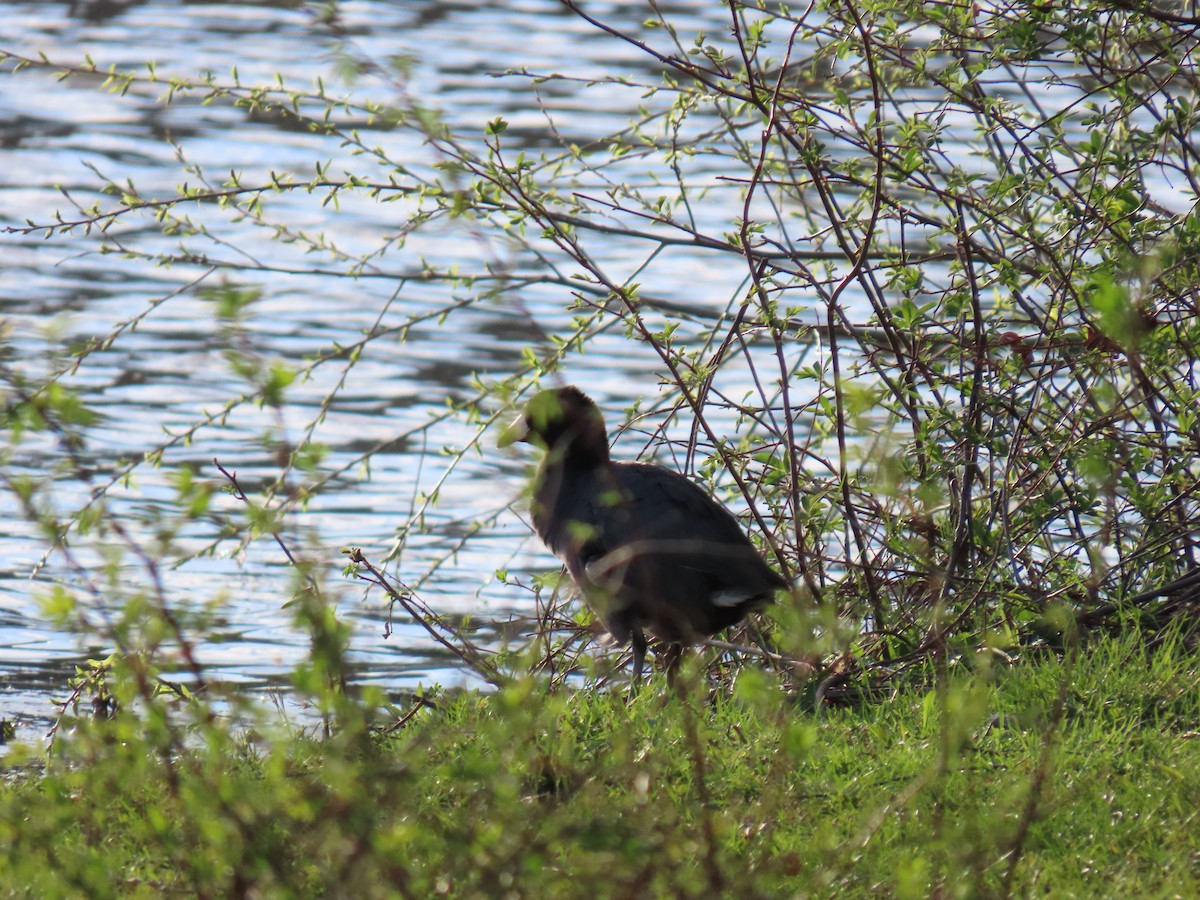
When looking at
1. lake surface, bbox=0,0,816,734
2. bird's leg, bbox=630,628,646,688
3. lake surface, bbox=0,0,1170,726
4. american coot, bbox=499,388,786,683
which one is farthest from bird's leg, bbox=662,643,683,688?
lake surface, bbox=0,0,1170,726

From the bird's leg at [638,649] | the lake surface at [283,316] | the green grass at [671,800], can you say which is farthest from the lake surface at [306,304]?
the bird's leg at [638,649]

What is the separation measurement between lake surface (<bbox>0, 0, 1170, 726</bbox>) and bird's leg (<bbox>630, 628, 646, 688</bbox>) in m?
0.76

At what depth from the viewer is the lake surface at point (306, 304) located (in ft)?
25.6

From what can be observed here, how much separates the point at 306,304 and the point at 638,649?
729 cm

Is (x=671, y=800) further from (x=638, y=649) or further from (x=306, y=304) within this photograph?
(x=306, y=304)

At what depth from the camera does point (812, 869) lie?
402 cm

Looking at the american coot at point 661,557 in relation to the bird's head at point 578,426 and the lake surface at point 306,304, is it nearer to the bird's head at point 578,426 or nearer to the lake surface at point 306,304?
the bird's head at point 578,426

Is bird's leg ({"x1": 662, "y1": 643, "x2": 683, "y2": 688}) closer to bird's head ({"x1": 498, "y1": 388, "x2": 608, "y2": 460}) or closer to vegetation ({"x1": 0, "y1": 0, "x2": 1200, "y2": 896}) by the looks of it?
vegetation ({"x1": 0, "y1": 0, "x2": 1200, "y2": 896})

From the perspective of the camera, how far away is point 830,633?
3.63m

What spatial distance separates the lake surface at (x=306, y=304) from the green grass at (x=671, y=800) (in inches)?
23.5

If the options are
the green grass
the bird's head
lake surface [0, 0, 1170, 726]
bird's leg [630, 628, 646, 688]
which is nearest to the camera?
the green grass

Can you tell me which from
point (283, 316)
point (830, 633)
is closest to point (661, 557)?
point (830, 633)

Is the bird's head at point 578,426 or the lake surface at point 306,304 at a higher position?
the lake surface at point 306,304

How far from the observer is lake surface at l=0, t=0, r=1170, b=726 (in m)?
7.81
